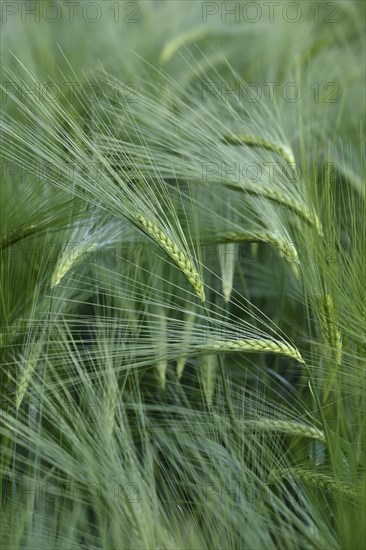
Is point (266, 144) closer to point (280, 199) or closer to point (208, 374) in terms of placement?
point (280, 199)

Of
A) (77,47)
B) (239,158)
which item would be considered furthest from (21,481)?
(77,47)

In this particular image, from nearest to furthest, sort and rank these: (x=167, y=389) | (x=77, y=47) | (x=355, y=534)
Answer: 1. (x=355, y=534)
2. (x=167, y=389)
3. (x=77, y=47)

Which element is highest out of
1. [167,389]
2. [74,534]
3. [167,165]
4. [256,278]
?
[167,165]

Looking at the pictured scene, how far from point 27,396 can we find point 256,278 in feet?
1.41

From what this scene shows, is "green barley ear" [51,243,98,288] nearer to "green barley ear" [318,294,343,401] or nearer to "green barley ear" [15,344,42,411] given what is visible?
"green barley ear" [15,344,42,411]

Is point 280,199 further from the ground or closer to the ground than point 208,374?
further from the ground

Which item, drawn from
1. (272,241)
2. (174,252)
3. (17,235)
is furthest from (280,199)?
(17,235)

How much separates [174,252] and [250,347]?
0.12m

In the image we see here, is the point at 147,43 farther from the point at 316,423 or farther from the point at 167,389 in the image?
the point at 316,423

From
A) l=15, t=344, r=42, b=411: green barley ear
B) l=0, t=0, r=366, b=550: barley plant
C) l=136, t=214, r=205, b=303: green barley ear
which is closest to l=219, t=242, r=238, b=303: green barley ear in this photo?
l=0, t=0, r=366, b=550: barley plant

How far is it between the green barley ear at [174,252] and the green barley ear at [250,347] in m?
0.05

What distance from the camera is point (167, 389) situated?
99 centimetres

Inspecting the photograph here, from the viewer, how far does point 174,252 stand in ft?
2.55

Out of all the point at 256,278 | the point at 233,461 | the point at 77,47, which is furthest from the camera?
the point at 77,47
